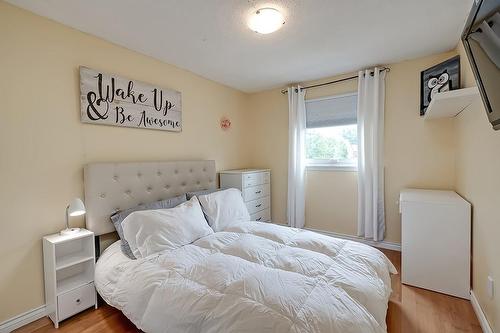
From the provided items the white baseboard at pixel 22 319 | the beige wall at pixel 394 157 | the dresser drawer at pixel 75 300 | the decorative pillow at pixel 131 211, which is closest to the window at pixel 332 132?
the beige wall at pixel 394 157

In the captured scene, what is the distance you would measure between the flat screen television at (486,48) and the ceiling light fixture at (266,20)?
3.85 feet

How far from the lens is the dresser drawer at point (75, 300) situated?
173 cm

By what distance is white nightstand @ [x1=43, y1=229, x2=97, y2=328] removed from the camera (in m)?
1.71

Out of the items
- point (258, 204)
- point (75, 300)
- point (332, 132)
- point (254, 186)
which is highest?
point (332, 132)

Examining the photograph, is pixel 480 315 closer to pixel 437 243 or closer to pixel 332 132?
pixel 437 243

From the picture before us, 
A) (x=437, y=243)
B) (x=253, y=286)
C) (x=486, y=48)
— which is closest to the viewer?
(x=486, y=48)

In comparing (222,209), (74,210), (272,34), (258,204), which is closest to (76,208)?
(74,210)


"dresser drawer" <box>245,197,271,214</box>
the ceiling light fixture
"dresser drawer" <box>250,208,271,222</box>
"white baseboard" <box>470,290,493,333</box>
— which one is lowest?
"white baseboard" <box>470,290,493,333</box>

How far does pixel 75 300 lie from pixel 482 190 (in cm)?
313

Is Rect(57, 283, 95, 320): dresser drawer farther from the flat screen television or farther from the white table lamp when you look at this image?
the flat screen television

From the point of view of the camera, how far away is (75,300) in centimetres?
180

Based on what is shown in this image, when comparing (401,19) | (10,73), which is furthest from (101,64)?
(401,19)

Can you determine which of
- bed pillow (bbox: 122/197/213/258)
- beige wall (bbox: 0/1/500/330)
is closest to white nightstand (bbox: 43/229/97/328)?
beige wall (bbox: 0/1/500/330)

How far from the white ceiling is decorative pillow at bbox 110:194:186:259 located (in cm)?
153
